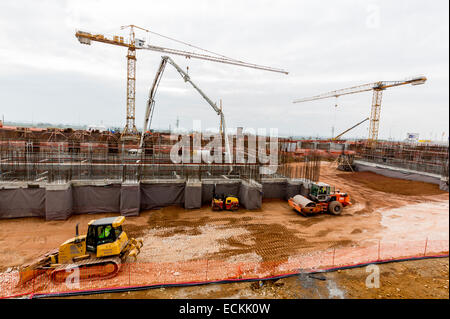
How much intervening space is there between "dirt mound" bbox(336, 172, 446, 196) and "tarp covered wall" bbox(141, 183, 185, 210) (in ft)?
61.9

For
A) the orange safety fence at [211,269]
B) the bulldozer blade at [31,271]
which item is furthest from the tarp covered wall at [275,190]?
the bulldozer blade at [31,271]

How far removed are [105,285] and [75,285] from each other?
1014mm

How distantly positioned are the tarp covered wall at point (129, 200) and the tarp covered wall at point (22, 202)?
4.24 meters

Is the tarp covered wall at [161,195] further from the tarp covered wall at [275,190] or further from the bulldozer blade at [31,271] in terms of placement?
the bulldozer blade at [31,271]

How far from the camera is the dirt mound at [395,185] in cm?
2008

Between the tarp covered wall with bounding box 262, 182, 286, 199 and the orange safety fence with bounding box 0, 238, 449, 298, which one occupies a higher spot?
the tarp covered wall with bounding box 262, 182, 286, 199

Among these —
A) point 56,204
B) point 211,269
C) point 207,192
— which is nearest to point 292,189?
point 207,192

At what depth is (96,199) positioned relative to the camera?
46.0 feet

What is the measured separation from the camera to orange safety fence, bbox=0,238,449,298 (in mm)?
7383

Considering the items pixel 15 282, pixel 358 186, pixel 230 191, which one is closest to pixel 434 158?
pixel 358 186

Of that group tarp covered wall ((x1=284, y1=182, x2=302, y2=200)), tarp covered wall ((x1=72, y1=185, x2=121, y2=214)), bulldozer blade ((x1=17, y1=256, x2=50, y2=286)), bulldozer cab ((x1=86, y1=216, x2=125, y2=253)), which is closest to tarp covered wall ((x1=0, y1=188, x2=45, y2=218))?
tarp covered wall ((x1=72, y1=185, x2=121, y2=214))

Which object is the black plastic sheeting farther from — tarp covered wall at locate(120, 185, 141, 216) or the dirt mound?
the dirt mound

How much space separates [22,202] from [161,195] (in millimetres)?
7524
